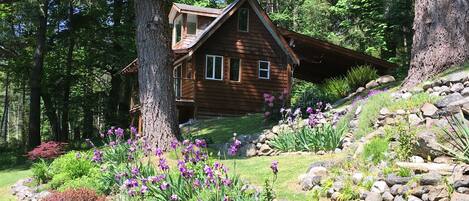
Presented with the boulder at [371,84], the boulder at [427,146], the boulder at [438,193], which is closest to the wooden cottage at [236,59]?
the boulder at [371,84]

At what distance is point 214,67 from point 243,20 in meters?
2.82

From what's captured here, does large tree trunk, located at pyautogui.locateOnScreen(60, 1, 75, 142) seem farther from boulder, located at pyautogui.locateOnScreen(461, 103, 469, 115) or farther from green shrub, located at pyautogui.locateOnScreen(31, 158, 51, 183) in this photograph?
boulder, located at pyautogui.locateOnScreen(461, 103, 469, 115)

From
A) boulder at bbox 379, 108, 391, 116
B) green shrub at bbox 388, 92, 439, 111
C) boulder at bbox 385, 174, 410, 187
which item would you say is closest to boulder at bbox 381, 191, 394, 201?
boulder at bbox 385, 174, 410, 187

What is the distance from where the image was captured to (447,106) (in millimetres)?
8930

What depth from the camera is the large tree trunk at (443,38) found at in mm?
12062

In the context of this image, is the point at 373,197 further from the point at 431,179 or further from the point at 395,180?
the point at 431,179

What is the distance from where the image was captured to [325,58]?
24922 millimetres

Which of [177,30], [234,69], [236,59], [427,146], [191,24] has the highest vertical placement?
[191,24]

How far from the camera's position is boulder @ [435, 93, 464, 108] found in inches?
361

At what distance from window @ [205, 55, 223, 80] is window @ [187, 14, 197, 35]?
268 cm

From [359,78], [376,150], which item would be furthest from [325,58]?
[376,150]

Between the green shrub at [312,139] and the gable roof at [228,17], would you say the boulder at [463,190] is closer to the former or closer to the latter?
the green shrub at [312,139]

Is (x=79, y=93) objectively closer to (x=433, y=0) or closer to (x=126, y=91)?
(x=126, y=91)

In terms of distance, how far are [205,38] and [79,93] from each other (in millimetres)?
14265
